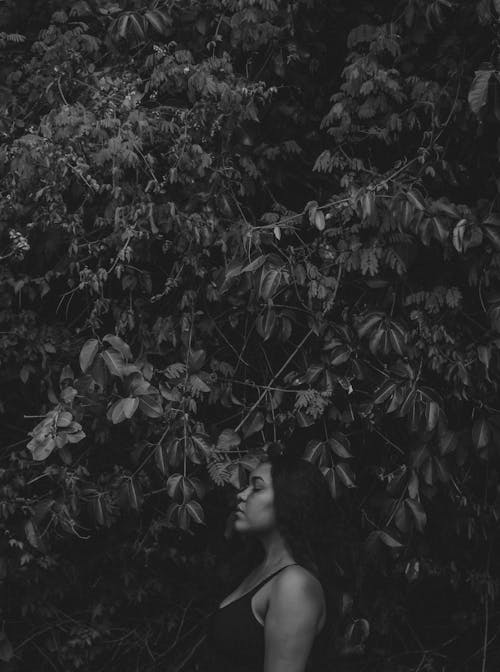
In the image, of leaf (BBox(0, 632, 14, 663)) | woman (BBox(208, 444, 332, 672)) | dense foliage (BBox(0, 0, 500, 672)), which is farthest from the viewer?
leaf (BBox(0, 632, 14, 663))

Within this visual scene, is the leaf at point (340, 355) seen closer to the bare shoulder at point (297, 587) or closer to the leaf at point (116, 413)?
the leaf at point (116, 413)

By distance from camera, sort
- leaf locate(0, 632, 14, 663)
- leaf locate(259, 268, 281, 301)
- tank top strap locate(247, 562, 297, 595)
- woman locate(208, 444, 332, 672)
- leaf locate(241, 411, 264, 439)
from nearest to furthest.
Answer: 1. woman locate(208, 444, 332, 672)
2. tank top strap locate(247, 562, 297, 595)
3. leaf locate(259, 268, 281, 301)
4. leaf locate(241, 411, 264, 439)
5. leaf locate(0, 632, 14, 663)

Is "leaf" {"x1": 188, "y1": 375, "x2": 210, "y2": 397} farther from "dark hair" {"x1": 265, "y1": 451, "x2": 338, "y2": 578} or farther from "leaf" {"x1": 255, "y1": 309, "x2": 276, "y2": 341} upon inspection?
"dark hair" {"x1": 265, "y1": 451, "x2": 338, "y2": 578}

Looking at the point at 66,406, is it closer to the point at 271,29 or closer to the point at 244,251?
the point at 244,251

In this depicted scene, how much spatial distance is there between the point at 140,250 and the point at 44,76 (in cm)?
79

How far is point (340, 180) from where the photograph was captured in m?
3.53

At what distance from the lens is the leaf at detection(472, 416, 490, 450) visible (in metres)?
3.24

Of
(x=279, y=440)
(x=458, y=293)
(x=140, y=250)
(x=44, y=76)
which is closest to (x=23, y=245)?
(x=140, y=250)

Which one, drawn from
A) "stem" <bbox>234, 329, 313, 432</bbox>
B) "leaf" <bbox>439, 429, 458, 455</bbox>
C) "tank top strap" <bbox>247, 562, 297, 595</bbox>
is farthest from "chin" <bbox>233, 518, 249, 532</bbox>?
"leaf" <bbox>439, 429, 458, 455</bbox>

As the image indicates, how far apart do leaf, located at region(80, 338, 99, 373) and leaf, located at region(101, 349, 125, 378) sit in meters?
0.03

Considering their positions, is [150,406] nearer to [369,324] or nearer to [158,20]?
[369,324]

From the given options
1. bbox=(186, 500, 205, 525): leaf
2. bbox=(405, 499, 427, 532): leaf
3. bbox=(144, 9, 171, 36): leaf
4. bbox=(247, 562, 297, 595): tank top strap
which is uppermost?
bbox=(144, 9, 171, 36): leaf

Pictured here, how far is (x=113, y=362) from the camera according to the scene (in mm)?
3104

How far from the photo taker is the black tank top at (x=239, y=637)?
224 cm
